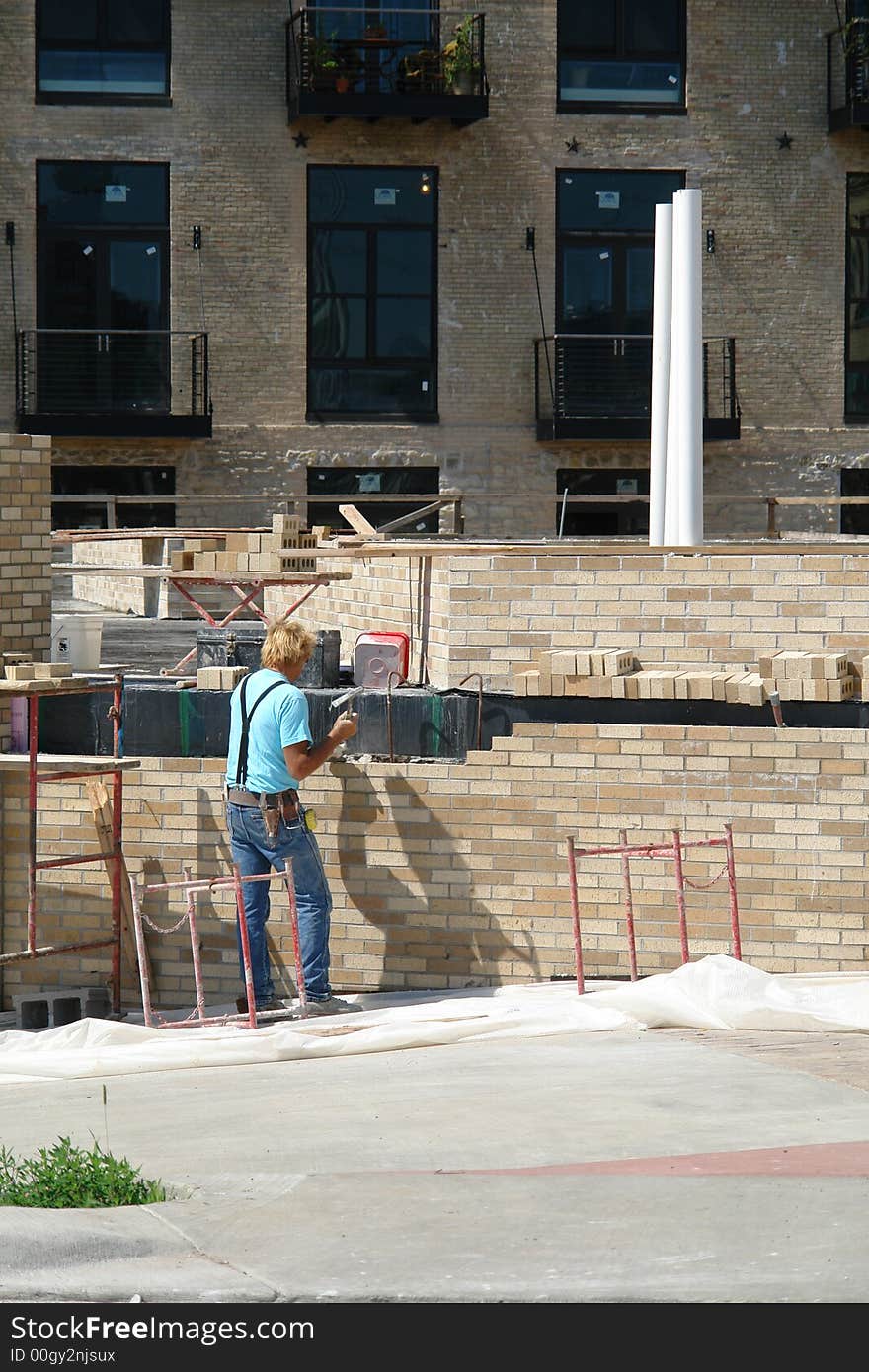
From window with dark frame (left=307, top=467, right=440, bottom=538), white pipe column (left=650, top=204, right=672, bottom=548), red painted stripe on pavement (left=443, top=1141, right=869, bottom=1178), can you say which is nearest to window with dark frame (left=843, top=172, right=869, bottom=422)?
window with dark frame (left=307, top=467, right=440, bottom=538)

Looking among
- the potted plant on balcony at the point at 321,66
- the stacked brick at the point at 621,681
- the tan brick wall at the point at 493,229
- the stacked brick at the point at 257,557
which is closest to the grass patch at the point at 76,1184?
the stacked brick at the point at 621,681

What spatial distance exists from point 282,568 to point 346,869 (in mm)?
2985

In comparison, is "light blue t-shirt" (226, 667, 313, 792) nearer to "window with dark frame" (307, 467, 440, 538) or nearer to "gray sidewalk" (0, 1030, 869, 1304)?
"gray sidewalk" (0, 1030, 869, 1304)

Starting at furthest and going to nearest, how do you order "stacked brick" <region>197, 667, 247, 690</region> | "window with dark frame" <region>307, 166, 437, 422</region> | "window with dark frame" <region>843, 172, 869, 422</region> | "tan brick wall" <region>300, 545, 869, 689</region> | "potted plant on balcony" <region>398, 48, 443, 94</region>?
"window with dark frame" <region>843, 172, 869, 422</region> → "window with dark frame" <region>307, 166, 437, 422</region> → "potted plant on balcony" <region>398, 48, 443, 94</region> → "stacked brick" <region>197, 667, 247, 690</region> → "tan brick wall" <region>300, 545, 869, 689</region>

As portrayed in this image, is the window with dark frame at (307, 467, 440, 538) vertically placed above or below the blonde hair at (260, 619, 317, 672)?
above

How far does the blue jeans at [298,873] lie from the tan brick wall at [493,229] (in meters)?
18.8

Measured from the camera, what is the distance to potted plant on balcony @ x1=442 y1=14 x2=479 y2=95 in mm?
27016

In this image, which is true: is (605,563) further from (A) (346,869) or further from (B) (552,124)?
(B) (552,124)

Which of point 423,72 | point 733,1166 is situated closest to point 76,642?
point 733,1166

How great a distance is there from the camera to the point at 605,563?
417 inches

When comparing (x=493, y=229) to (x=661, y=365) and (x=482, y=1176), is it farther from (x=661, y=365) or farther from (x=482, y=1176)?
(x=482, y=1176)

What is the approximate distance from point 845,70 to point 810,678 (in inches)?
826

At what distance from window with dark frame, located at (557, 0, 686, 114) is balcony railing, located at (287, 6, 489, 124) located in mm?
1537

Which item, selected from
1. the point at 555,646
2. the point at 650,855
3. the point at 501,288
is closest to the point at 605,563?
the point at 555,646
